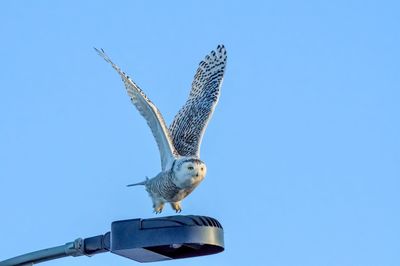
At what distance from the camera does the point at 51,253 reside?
629 cm

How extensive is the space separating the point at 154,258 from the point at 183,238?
1.57 ft

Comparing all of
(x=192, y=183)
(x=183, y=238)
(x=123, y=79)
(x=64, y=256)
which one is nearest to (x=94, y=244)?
(x=64, y=256)

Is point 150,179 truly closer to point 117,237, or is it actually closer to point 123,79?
point 123,79

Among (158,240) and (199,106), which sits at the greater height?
(199,106)

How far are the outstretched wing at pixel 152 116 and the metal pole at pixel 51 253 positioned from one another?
3.91 meters

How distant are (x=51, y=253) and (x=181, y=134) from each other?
18.1 feet

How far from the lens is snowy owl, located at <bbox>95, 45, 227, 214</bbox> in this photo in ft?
31.2

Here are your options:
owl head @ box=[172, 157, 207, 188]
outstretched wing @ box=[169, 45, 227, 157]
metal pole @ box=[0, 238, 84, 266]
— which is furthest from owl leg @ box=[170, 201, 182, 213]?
metal pole @ box=[0, 238, 84, 266]

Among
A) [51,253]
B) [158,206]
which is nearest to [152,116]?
[158,206]

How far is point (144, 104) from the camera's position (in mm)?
10531

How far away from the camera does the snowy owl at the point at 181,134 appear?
9.52 m

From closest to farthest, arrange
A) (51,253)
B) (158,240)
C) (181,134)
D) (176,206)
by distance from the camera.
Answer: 1. (158,240)
2. (51,253)
3. (176,206)
4. (181,134)

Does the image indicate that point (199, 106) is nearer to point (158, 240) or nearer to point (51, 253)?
point (51, 253)

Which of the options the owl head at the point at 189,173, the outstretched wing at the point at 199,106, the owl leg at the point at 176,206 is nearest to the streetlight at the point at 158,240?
the owl head at the point at 189,173
